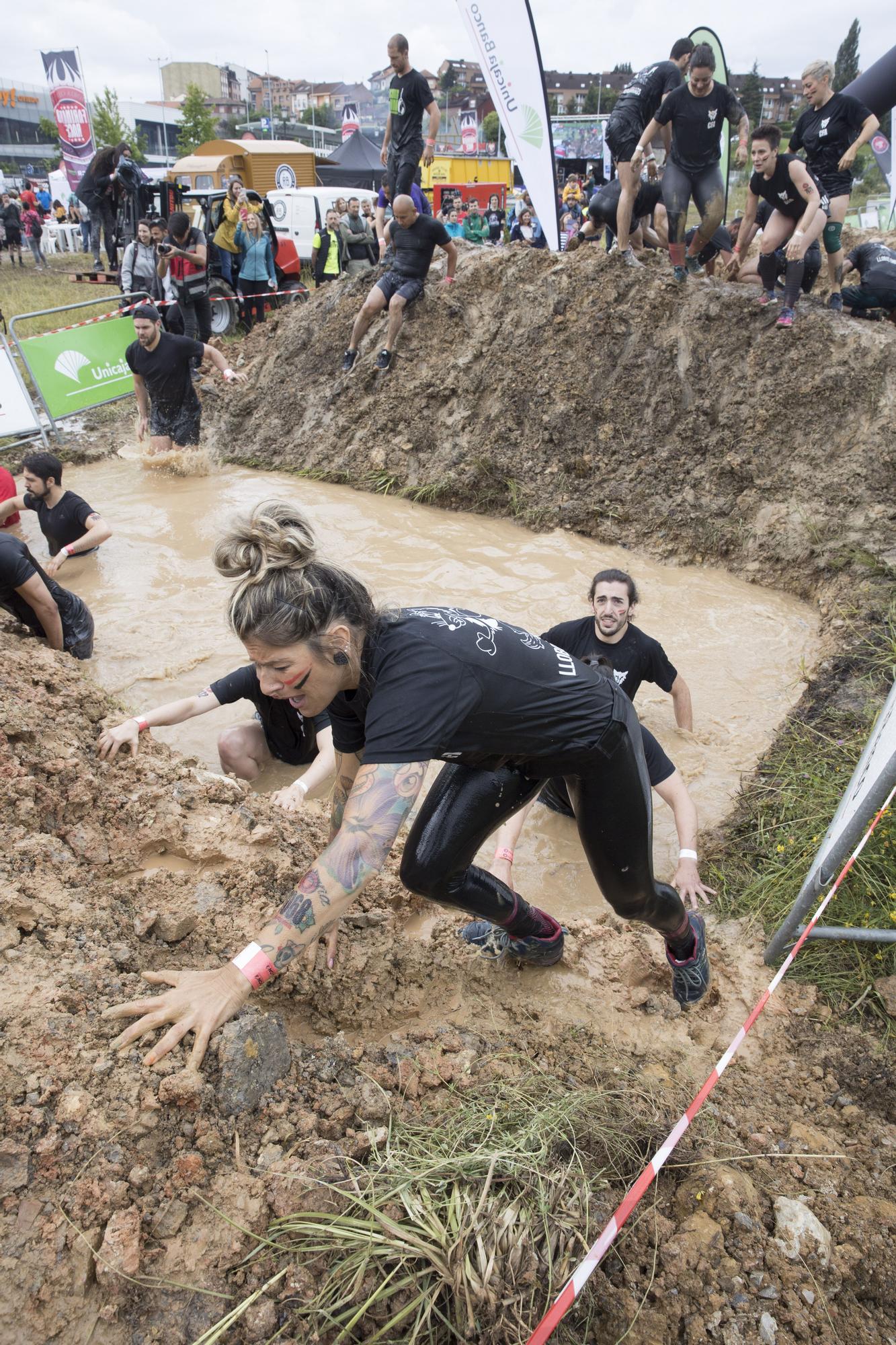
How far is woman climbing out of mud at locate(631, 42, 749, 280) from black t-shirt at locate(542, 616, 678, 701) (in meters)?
5.23

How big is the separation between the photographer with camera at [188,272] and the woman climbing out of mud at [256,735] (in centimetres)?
849

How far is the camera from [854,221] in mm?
19141

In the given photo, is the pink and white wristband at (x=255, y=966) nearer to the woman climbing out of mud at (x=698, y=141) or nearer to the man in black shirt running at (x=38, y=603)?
the man in black shirt running at (x=38, y=603)

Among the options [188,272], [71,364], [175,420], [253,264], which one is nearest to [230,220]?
[253,264]

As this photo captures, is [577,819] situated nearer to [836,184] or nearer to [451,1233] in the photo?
[451,1233]

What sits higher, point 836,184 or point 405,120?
point 405,120

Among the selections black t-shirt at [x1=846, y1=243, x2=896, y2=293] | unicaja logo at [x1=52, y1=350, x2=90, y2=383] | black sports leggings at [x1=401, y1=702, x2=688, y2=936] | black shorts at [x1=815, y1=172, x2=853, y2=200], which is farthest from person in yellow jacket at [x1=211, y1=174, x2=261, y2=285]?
black sports leggings at [x1=401, y1=702, x2=688, y2=936]

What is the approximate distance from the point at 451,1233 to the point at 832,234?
340 inches

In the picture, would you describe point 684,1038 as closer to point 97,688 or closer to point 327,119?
point 97,688

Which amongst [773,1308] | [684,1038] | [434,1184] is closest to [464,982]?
[684,1038]

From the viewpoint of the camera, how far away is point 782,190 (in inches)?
281

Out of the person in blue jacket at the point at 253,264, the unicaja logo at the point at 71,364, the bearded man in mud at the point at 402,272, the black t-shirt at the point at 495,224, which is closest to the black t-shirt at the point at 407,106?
the bearded man in mud at the point at 402,272

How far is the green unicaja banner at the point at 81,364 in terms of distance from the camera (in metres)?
9.92

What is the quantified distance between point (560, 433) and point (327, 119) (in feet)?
433
